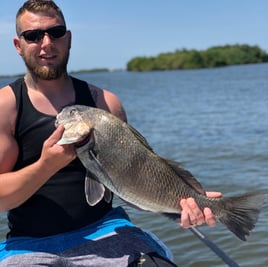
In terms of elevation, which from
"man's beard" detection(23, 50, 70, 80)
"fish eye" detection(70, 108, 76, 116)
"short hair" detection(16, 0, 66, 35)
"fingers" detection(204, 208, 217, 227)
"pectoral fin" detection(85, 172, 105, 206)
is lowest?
"fingers" detection(204, 208, 217, 227)

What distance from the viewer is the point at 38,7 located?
3.63 metres

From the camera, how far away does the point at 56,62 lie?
3664mm

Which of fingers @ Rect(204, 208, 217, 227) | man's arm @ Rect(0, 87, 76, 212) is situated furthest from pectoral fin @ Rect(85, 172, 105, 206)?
fingers @ Rect(204, 208, 217, 227)

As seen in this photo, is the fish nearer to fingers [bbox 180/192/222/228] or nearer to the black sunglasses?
fingers [bbox 180/192/222/228]

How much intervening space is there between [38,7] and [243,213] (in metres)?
1.86

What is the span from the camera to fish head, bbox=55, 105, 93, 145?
10.1 ft

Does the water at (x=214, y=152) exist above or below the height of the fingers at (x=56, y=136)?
below

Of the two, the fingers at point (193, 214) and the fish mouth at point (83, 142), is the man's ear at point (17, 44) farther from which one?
the fingers at point (193, 214)

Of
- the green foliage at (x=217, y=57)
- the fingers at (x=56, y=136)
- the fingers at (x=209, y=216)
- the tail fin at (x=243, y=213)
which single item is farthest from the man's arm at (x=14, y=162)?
the green foliage at (x=217, y=57)

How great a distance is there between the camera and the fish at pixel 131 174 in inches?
124

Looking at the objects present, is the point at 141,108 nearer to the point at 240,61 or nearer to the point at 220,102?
the point at 220,102

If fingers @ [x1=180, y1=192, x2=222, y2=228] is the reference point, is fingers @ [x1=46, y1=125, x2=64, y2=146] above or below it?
above

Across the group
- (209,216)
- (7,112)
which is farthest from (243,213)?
(7,112)

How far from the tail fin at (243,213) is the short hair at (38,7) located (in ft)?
5.40
